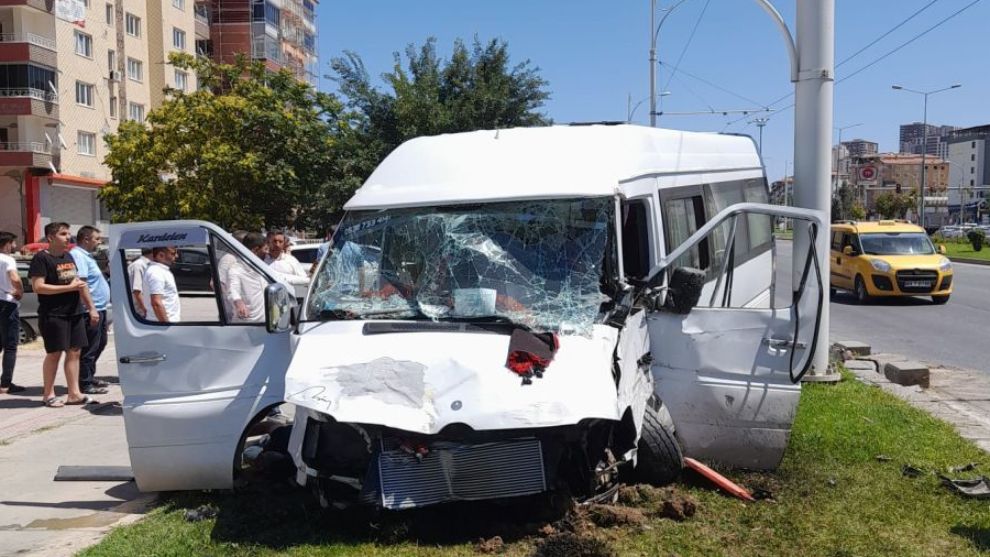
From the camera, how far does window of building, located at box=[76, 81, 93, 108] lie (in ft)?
146

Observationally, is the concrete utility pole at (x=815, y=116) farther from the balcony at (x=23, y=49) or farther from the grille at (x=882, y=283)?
the balcony at (x=23, y=49)

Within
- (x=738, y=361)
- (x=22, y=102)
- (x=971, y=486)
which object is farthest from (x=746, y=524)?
(x=22, y=102)

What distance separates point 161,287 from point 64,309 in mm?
1749

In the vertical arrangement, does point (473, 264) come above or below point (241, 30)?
below

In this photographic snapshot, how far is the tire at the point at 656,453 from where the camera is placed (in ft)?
19.0

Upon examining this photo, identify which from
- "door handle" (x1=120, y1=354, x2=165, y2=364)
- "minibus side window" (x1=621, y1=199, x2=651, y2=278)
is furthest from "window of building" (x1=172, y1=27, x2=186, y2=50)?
"minibus side window" (x1=621, y1=199, x2=651, y2=278)

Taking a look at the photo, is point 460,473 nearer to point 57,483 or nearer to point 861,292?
point 57,483

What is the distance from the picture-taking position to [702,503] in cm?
564

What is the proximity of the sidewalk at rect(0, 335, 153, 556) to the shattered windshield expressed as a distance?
211 centimetres

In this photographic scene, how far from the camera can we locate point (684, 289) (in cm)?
573

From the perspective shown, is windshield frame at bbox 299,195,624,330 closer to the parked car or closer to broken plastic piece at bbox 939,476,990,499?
broken plastic piece at bbox 939,476,990,499

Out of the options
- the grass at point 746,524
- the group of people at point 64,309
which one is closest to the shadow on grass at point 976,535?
the grass at point 746,524

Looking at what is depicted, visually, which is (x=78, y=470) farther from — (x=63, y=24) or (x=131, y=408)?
(x=63, y=24)

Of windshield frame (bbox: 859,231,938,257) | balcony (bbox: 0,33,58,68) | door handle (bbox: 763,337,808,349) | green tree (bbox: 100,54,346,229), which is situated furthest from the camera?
balcony (bbox: 0,33,58,68)
